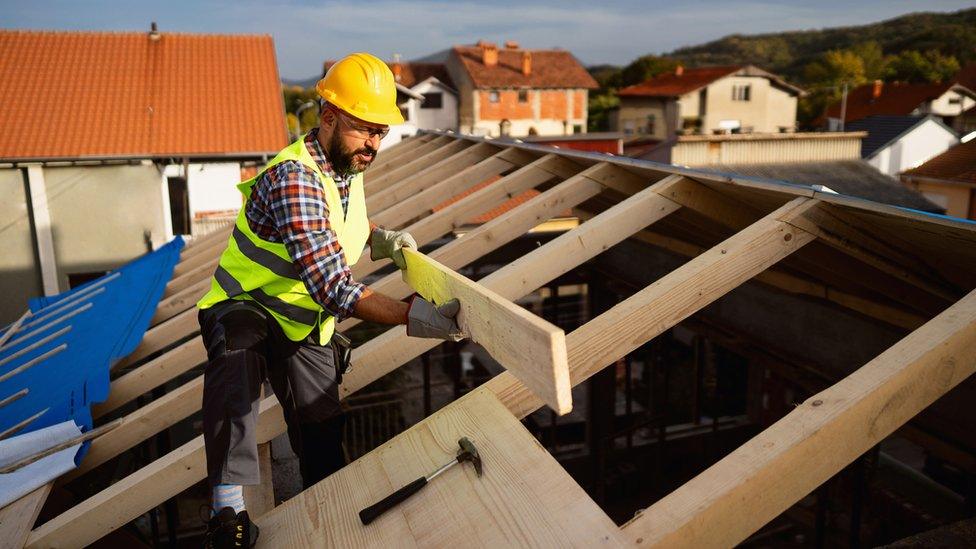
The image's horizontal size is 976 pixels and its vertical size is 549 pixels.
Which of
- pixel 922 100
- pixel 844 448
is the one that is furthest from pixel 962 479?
pixel 922 100

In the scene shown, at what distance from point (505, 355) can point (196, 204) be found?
17068 millimetres

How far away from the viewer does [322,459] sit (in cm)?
289

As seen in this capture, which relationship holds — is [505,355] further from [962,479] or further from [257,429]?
[962,479]

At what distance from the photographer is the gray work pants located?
2.18m

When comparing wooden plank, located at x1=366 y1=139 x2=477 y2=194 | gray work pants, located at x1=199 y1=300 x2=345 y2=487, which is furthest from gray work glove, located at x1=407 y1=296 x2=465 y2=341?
wooden plank, located at x1=366 y1=139 x2=477 y2=194

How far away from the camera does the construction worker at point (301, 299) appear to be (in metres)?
2.18

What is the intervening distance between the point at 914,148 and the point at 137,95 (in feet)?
111

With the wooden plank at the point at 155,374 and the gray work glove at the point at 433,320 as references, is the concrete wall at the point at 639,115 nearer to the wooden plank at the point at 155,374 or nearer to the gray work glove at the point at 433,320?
the wooden plank at the point at 155,374

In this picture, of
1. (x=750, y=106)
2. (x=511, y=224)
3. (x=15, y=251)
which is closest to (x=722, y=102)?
(x=750, y=106)

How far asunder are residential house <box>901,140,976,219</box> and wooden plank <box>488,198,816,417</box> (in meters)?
24.2

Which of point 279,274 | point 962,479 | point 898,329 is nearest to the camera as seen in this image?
point 279,274

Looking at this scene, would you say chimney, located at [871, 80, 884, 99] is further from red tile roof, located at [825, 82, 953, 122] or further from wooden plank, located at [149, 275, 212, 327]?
wooden plank, located at [149, 275, 212, 327]

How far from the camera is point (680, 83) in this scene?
46844mm

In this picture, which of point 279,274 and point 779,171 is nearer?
point 279,274
